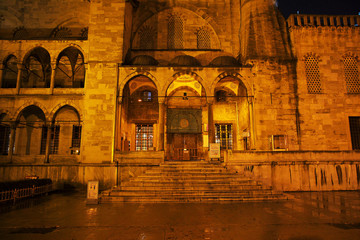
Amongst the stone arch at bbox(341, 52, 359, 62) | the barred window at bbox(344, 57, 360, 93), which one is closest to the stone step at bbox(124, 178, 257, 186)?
the barred window at bbox(344, 57, 360, 93)

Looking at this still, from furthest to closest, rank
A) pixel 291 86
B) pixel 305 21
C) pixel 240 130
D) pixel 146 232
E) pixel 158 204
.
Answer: pixel 240 130
pixel 305 21
pixel 291 86
pixel 158 204
pixel 146 232

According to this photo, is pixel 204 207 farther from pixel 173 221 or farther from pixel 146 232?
pixel 146 232

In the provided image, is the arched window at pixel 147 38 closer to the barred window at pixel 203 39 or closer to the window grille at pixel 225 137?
the barred window at pixel 203 39

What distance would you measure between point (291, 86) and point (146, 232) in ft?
50.3

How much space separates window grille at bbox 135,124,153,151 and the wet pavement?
1085cm

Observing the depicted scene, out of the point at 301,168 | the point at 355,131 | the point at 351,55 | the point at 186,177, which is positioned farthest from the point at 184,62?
the point at 355,131

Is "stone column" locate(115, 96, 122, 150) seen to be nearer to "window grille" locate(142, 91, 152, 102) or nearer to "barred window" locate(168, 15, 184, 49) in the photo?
"window grille" locate(142, 91, 152, 102)

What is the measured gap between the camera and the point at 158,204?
31.4ft

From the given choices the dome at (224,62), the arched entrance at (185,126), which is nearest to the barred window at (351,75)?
the dome at (224,62)

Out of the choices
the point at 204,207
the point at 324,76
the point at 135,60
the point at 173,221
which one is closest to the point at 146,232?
the point at 173,221

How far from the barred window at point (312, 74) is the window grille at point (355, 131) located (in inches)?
137

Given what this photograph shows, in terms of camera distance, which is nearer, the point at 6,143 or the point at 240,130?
the point at 6,143

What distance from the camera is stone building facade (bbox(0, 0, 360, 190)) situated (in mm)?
15195

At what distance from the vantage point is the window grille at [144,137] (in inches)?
789
